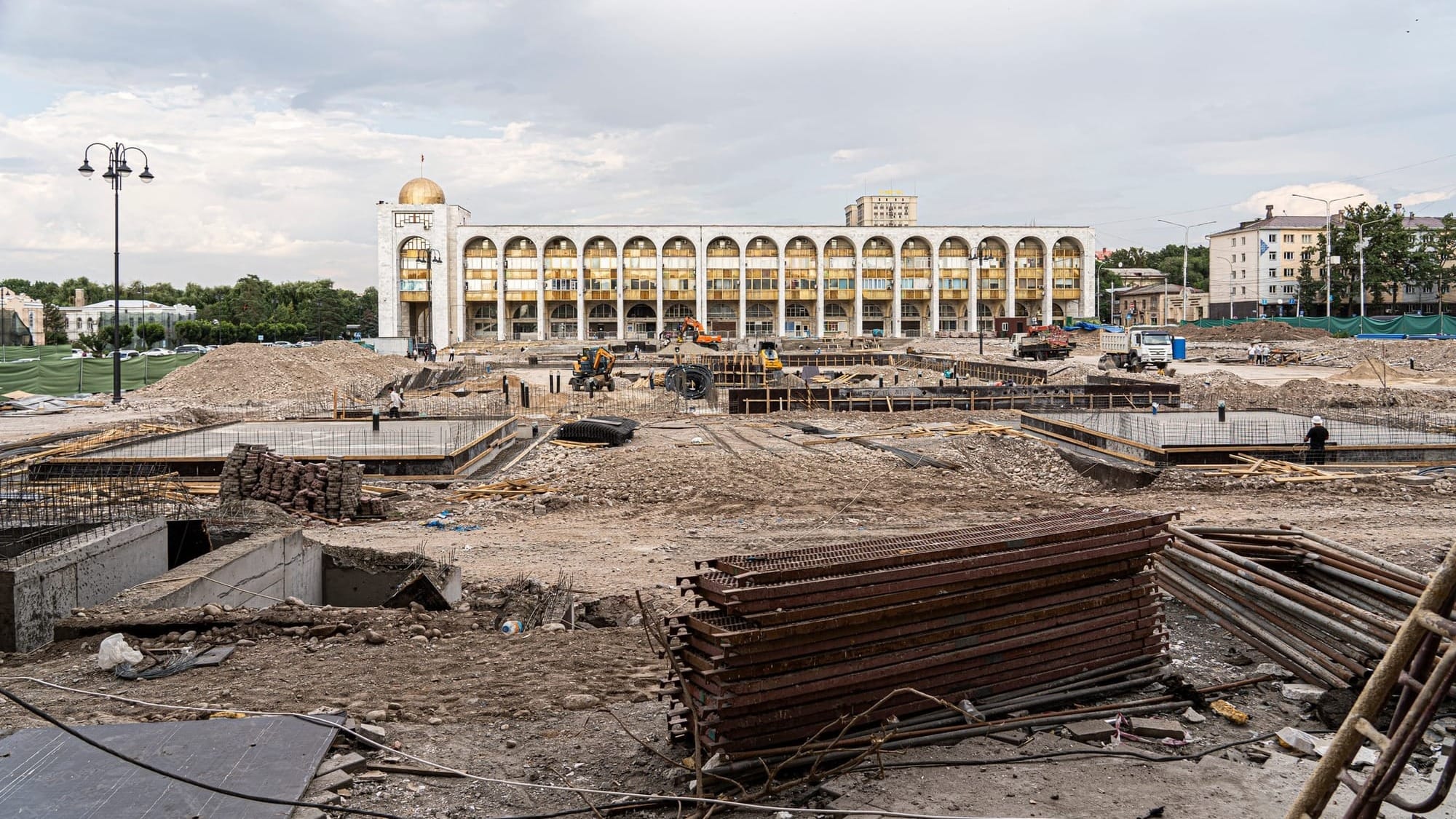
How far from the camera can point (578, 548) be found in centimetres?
1385

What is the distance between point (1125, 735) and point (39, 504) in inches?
506

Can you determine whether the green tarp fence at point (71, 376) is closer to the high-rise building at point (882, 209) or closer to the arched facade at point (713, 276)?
the arched facade at point (713, 276)

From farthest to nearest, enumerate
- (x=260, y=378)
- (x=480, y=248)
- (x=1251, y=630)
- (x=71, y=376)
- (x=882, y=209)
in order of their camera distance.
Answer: (x=882, y=209) → (x=480, y=248) → (x=260, y=378) → (x=71, y=376) → (x=1251, y=630)

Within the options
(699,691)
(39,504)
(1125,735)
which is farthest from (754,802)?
(39,504)

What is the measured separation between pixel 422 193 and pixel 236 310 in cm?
2933

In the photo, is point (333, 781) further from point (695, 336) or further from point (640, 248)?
point (640, 248)

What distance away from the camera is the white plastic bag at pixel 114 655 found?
7785 mm

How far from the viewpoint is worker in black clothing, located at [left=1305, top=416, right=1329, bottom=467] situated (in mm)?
19344

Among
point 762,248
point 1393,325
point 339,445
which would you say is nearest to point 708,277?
point 762,248

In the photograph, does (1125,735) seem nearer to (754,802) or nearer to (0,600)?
(754,802)

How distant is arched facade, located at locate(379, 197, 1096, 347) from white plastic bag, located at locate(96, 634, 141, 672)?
87523 mm

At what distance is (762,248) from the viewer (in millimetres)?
98062

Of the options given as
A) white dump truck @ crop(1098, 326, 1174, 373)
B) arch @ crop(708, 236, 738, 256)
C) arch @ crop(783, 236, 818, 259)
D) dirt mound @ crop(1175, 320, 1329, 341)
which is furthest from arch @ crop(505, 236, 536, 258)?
white dump truck @ crop(1098, 326, 1174, 373)

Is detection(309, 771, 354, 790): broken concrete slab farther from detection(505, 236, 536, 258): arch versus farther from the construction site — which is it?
detection(505, 236, 536, 258): arch
